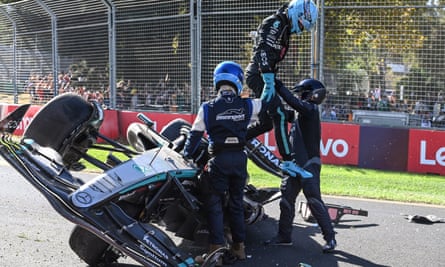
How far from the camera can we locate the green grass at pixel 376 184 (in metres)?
7.88

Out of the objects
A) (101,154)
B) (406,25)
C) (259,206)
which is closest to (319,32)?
(406,25)

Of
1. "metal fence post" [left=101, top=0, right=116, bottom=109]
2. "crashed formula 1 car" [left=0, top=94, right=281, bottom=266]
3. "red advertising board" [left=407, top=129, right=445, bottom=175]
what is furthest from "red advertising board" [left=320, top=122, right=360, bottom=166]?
"metal fence post" [left=101, top=0, right=116, bottom=109]

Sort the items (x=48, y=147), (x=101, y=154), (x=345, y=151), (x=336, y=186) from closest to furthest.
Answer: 1. (x=48, y=147)
2. (x=336, y=186)
3. (x=345, y=151)
4. (x=101, y=154)

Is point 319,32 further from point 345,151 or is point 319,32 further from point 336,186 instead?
point 336,186

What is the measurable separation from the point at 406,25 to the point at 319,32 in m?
2.06

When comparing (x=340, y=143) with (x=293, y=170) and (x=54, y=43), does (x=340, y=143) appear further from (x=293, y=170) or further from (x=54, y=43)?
(x=54, y=43)

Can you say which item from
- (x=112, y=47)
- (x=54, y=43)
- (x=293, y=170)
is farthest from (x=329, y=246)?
(x=54, y=43)

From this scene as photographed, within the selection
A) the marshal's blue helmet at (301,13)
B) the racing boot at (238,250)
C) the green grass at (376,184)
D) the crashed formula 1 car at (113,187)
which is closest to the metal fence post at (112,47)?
the green grass at (376,184)

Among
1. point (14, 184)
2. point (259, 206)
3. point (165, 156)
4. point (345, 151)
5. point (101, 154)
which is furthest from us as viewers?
point (101, 154)

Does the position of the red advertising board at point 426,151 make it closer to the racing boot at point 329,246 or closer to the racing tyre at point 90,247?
the racing boot at point 329,246

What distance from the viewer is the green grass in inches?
310

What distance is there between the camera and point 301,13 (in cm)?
539

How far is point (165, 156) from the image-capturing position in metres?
4.48

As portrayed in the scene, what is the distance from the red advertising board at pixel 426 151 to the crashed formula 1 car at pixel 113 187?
5.60 metres
